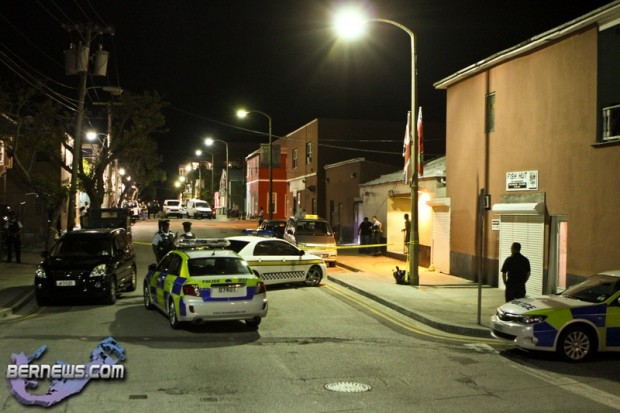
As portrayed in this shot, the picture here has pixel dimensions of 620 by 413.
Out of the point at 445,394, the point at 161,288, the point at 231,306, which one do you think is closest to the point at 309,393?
the point at 445,394

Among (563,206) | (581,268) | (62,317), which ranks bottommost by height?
(62,317)

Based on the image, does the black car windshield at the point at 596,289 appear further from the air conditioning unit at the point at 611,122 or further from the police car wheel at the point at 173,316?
the police car wheel at the point at 173,316

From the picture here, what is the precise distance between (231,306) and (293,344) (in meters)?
1.36

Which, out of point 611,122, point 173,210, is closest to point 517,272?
point 611,122

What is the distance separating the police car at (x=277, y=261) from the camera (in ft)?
56.0

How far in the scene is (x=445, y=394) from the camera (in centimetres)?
749

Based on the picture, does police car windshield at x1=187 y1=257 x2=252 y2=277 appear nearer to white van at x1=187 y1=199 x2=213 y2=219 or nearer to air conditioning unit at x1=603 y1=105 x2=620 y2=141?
air conditioning unit at x1=603 y1=105 x2=620 y2=141

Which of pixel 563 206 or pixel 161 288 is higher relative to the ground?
pixel 563 206

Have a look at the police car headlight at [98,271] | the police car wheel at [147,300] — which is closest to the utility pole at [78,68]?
the police car headlight at [98,271]

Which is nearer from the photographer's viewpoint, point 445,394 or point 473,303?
point 445,394

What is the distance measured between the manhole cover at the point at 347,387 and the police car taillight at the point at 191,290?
3.81 m

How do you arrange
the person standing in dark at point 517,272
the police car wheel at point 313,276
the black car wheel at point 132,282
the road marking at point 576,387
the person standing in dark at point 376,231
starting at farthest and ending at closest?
the person standing in dark at point 376,231
the police car wheel at point 313,276
the black car wheel at point 132,282
the person standing in dark at point 517,272
the road marking at point 576,387

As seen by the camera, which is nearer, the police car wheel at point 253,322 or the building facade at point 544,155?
the police car wheel at point 253,322

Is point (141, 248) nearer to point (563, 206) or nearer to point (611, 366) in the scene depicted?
point (563, 206)
